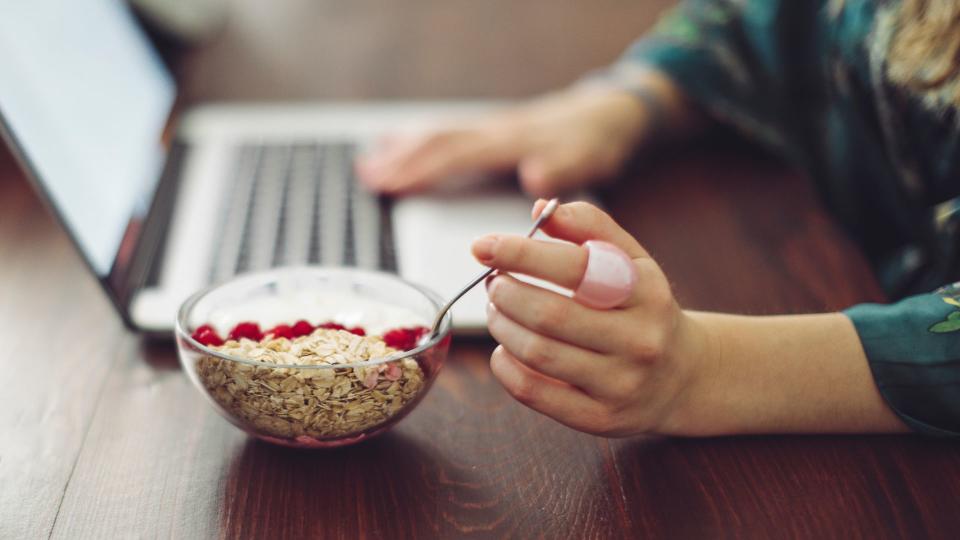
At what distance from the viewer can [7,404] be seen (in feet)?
2.09

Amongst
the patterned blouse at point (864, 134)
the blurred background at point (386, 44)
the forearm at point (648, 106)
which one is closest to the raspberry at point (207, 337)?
the patterned blouse at point (864, 134)

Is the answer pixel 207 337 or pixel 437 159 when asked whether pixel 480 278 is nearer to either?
pixel 207 337

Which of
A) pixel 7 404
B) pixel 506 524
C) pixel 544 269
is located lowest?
pixel 7 404

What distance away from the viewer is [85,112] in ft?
2.67

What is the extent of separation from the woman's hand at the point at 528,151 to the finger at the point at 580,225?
433 millimetres

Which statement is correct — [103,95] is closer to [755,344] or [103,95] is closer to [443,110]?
[443,110]

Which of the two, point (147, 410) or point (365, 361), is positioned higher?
point (365, 361)

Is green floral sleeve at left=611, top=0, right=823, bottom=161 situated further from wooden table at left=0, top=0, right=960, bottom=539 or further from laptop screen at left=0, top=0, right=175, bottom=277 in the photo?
laptop screen at left=0, top=0, right=175, bottom=277

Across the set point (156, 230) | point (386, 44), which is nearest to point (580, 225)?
point (156, 230)

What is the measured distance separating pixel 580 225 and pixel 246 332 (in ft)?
0.70

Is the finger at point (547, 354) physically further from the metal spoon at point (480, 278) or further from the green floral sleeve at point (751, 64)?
the green floral sleeve at point (751, 64)

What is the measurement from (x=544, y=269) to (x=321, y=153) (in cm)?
61

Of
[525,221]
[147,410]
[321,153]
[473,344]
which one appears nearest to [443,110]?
[321,153]

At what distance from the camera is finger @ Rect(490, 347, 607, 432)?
1.82 feet
